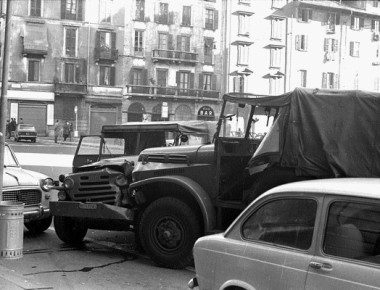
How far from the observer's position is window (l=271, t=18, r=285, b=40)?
63.3 feet

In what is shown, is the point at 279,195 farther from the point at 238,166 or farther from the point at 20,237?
the point at 20,237

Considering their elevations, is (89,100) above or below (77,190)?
above

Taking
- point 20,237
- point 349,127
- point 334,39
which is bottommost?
point 20,237

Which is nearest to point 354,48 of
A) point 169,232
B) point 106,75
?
point 106,75

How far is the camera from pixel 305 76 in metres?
21.1

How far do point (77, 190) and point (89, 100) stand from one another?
24.9 m

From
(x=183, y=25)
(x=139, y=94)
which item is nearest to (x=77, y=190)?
(x=183, y=25)

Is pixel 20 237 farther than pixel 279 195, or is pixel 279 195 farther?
pixel 20 237

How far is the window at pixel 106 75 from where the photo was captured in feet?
87.4

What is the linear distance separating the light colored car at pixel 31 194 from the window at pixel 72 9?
57.3 ft

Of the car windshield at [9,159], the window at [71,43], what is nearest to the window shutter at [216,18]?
the window at [71,43]

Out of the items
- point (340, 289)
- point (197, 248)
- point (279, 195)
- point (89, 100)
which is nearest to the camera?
point (340, 289)

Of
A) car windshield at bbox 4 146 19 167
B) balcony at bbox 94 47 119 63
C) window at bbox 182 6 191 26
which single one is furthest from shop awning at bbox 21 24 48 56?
car windshield at bbox 4 146 19 167

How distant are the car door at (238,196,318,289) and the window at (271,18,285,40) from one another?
636 inches
